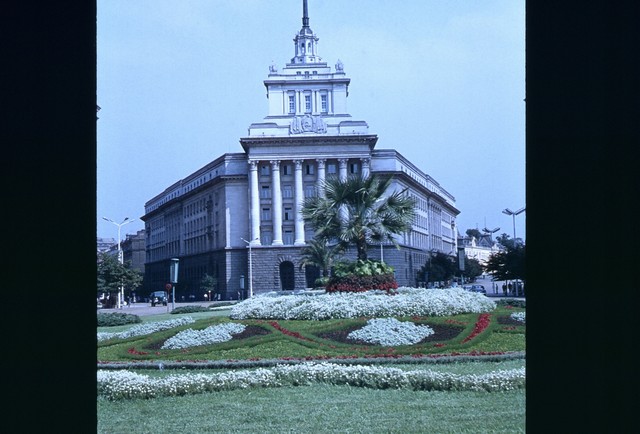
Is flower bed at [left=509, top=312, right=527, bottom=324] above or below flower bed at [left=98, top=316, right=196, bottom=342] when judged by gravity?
above

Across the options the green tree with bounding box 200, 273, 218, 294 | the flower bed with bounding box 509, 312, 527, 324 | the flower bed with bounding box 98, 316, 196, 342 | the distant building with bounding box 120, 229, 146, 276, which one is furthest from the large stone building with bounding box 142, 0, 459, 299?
the flower bed with bounding box 509, 312, 527, 324

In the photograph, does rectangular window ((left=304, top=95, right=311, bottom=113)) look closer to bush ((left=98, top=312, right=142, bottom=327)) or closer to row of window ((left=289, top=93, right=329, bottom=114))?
row of window ((left=289, top=93, right=329, bottom=114))

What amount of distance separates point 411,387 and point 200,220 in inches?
2171

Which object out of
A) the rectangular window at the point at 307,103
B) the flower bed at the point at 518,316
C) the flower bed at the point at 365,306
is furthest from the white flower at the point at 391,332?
the rectangular window at the point at 307,103

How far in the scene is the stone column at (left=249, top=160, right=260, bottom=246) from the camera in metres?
60.5

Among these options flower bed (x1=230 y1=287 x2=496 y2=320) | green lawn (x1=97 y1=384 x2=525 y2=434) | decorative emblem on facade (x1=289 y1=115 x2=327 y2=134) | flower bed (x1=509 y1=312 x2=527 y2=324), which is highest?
decorative emblem on facade (x1=289 y1=115 x2=327 y2=134)

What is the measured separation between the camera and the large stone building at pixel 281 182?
5928 cm

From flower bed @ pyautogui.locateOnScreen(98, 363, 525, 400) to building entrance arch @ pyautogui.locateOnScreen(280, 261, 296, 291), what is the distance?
4868 cm
